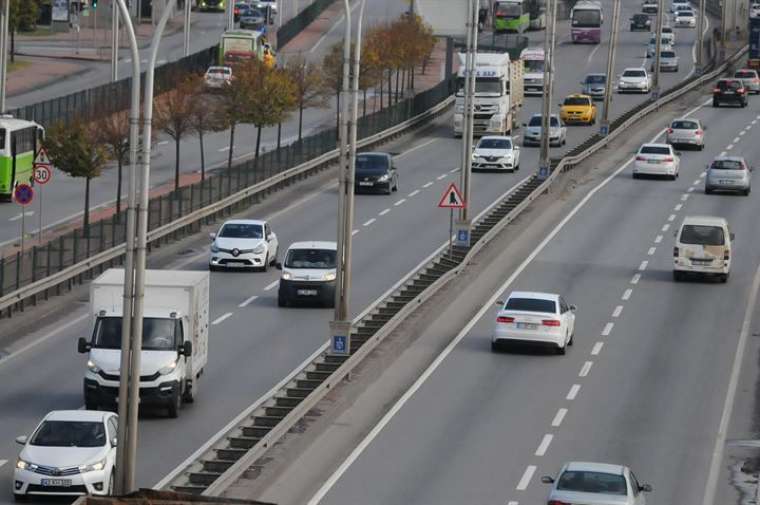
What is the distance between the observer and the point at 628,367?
45812 millimetres

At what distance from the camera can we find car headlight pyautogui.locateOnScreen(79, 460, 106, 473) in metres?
31.8

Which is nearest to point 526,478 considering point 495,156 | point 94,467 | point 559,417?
point 559,417

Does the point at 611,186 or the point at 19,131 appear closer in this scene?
the point at 19,131

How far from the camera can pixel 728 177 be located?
75.6 meters

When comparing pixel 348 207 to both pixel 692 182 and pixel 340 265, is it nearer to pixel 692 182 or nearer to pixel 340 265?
pixel 340 265

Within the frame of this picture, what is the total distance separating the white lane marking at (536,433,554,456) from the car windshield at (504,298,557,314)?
8.40 metres

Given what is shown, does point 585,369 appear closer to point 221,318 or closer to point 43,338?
point 221,318

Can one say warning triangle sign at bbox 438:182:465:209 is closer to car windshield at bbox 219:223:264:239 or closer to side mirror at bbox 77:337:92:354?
car windshield at bbox 219:223:264:239

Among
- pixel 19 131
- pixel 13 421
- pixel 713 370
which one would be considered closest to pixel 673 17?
pixel 19 131

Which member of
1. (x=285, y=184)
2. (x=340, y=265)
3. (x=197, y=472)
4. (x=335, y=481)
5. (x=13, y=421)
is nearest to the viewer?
(x=197, y=472)

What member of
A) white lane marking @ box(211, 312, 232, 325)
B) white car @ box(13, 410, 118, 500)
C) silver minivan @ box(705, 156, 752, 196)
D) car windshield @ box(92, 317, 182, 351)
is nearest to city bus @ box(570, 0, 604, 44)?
silver minivan @ box(705, 156, 752, 196)

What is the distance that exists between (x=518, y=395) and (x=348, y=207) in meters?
5.94

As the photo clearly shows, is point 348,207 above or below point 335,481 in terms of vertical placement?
above

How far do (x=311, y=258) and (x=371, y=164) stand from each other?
73.5ft
